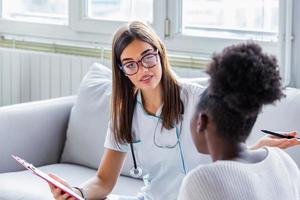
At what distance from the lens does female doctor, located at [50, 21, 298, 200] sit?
2221 mm

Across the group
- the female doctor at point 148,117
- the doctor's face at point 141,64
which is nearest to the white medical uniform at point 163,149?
the female doctor at point 148,117

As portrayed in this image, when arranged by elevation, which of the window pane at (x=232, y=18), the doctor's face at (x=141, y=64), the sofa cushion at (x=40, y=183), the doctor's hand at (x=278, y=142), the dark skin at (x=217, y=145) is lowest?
the sofa cushion at (x=40, y=183)

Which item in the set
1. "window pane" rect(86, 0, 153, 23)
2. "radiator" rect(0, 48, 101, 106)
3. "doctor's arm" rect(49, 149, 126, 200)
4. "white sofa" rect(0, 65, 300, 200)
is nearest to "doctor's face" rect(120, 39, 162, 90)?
"doctor's arm" rect(49, 149, 126, 200)

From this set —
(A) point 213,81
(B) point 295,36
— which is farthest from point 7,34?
(A) point 213,81

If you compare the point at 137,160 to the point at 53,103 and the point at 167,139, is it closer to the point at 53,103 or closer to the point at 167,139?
the point at 167,139

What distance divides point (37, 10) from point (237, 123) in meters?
2.87

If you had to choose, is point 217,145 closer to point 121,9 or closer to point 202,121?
point 202,121

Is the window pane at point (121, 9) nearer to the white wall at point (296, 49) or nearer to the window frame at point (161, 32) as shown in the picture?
the window frame at point (161, 32)

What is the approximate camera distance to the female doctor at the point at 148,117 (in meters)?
2.22

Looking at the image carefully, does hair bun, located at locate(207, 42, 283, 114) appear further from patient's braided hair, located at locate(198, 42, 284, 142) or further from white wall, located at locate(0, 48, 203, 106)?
white wall, located at locate(0, 48, 203, 106)

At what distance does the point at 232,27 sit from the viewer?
3.22 m

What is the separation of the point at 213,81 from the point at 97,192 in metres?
1.05

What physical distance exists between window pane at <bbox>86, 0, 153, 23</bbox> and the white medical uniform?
4.29ft

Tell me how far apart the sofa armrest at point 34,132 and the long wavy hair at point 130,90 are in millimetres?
901
